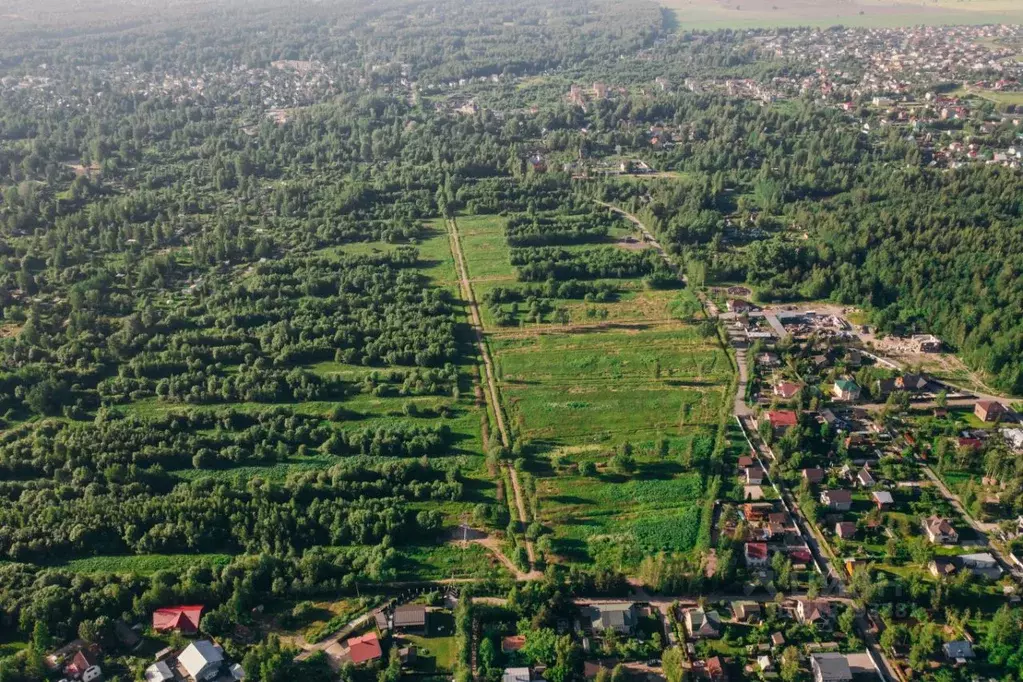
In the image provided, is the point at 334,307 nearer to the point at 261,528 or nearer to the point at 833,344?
the point at 261,528

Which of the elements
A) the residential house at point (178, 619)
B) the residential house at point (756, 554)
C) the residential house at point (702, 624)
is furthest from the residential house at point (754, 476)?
the residential house at point (178, 619)

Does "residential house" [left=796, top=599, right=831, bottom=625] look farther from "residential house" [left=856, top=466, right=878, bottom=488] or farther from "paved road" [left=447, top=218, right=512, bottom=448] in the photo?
"paved road" [left=447, top=218, right=512, bottom=448]

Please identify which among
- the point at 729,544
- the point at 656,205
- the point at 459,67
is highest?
the point at 459,67

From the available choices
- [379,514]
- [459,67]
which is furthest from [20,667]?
[459,67]

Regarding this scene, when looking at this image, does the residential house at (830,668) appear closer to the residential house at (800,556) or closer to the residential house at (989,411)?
the residential house at (800,556)

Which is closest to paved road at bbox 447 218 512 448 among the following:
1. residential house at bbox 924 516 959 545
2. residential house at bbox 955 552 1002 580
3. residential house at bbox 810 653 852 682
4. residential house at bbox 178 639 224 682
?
residential house at bbox 178 639 224 682
